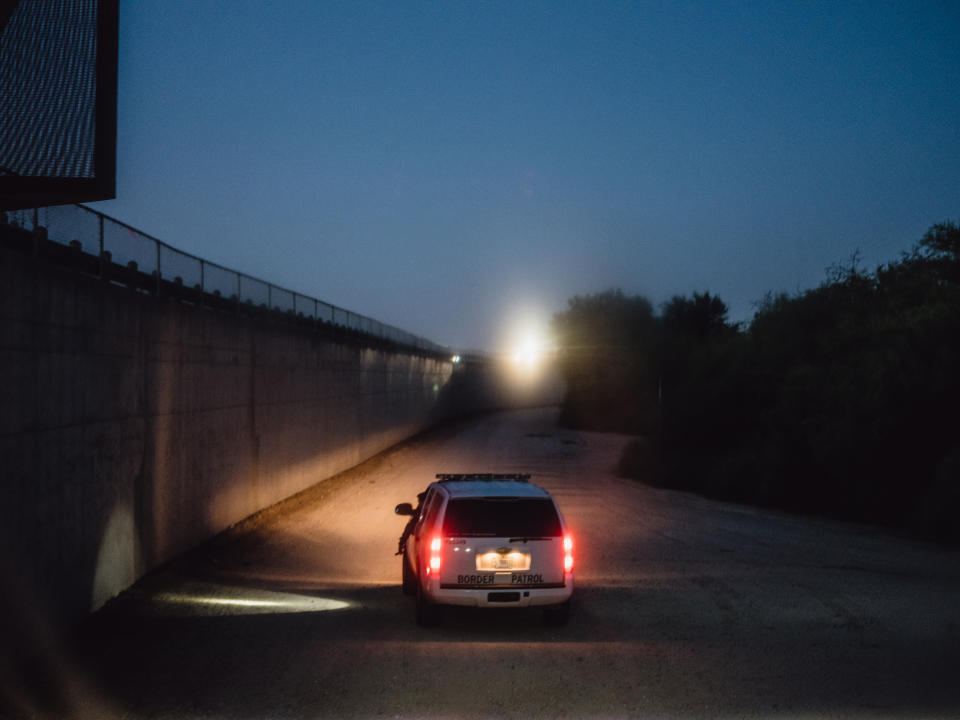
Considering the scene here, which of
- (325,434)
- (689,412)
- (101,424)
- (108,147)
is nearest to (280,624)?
(101,424)

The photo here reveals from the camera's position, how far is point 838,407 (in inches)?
997

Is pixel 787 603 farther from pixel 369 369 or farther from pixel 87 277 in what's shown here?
pixel 369 369

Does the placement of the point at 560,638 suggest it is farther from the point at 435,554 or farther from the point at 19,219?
the point at 19,219

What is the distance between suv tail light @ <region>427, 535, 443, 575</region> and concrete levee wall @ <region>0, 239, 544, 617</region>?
13.5 ft

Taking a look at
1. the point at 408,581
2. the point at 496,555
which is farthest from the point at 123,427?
the point at 496,555

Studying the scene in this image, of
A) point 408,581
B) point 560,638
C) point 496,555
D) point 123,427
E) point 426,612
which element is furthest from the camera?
point 123,427

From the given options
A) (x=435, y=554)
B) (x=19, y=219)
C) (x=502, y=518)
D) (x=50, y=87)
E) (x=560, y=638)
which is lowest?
(x=560, y=638)

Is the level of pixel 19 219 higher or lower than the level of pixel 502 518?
higher

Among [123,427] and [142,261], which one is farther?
[142,261]

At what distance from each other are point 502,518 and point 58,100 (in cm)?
620

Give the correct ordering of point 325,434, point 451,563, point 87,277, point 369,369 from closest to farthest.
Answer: point 451,563
point 87,277
point 325,434
point 369,369

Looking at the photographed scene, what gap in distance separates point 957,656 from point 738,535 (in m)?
11.1

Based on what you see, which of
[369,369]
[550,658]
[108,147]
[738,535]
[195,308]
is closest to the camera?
[108,147]

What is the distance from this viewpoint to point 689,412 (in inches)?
1420
